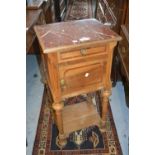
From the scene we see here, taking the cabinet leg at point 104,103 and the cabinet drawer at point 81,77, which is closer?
the cabinet drawer at point 81,77

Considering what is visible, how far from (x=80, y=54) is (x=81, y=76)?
0.14 meters

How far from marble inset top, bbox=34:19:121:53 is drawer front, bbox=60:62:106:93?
135 millimetres

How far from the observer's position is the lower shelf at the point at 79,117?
1.46m

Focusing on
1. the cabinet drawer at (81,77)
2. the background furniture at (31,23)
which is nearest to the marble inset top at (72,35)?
the cabinet drawer at (81,77)

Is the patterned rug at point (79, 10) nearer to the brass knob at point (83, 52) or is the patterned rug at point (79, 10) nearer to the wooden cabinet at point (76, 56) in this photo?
the wooden cabinet at point (76, 56)

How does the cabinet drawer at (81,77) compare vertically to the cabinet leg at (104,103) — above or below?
above

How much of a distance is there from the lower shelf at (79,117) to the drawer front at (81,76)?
0.36 metres

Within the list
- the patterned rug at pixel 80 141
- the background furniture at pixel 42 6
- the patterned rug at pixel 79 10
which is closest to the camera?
the patterned rug at pixel 80 141

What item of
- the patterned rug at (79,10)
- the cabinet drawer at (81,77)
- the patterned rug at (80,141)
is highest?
the patterned rug at (79,10)

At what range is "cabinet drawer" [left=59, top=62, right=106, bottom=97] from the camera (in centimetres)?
114

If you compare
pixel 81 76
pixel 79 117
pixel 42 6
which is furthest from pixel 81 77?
Answer: pixel 42 6
